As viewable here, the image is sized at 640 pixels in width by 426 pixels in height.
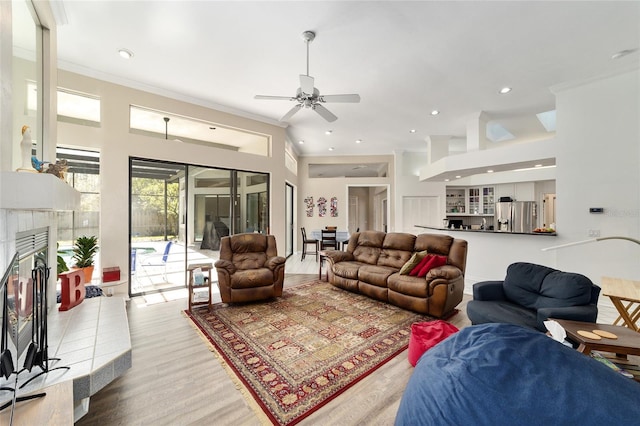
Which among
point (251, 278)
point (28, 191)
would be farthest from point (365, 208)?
point (28, 191)

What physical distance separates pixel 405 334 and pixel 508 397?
88.8 inches

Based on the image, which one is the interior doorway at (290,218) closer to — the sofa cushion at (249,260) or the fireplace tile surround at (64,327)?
the sofa cushion at (249,260)

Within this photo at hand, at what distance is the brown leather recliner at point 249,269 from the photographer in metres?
3.61

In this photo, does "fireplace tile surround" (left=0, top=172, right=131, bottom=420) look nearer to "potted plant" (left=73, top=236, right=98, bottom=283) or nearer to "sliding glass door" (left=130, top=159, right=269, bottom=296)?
"potted plant" (left=73, top=236, right=98, bottom=283)

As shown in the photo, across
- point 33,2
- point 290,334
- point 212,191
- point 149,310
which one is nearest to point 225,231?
point 212,191

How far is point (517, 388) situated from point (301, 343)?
217cm

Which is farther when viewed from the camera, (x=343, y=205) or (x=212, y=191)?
(x=343, y=205)

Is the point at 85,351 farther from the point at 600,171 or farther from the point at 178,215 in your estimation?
the point at 600,171

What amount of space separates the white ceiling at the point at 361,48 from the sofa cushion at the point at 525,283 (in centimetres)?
257

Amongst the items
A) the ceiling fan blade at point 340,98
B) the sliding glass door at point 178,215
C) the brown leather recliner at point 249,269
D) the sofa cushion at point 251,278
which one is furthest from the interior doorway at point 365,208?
the ceiling fan blade at point 340,98

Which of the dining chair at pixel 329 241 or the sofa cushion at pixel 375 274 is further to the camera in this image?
the dining chair at pixel 329 241

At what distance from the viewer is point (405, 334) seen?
9.39 ft

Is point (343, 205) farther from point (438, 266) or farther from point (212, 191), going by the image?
point (438, 266)

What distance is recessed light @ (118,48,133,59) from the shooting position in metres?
3.23
